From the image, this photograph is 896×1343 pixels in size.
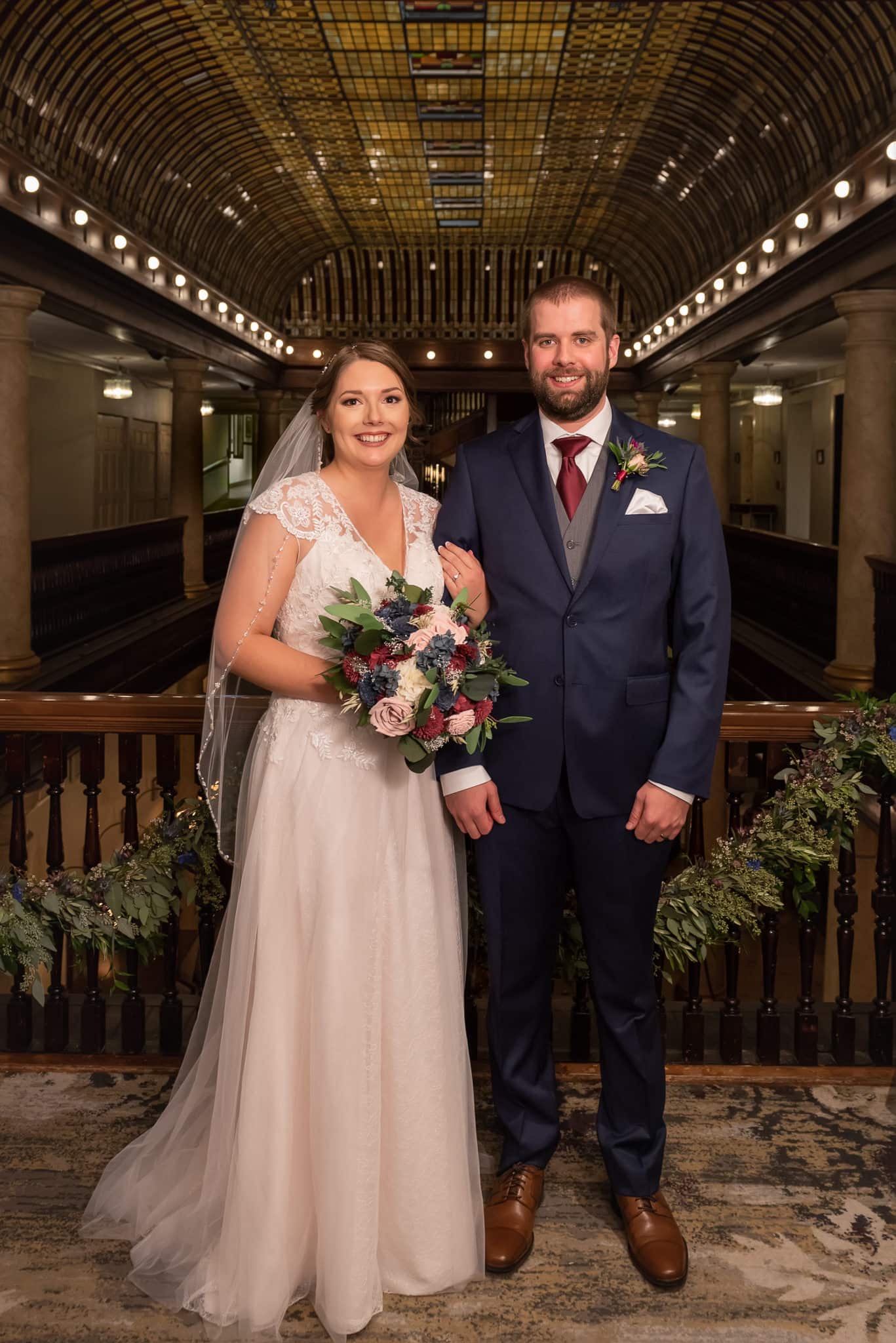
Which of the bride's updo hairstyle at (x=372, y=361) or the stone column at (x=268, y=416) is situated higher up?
the stone column at (x=268, y=416)

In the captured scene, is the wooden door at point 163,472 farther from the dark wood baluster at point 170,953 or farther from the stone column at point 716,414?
the dark wood baluster at point 170,953

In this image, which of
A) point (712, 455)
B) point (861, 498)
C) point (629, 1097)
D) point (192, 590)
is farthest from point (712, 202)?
point (629, 1097)

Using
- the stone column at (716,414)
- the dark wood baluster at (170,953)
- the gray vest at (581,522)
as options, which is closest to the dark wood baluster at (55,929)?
the dark wood baluster at (170,953)

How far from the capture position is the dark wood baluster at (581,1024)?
12.7 ft

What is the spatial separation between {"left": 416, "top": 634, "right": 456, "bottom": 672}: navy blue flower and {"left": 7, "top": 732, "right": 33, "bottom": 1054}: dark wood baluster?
5.97ft

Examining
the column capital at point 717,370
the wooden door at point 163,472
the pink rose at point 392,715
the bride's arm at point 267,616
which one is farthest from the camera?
the wooden door at point 163,472

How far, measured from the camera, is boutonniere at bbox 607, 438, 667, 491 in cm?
277

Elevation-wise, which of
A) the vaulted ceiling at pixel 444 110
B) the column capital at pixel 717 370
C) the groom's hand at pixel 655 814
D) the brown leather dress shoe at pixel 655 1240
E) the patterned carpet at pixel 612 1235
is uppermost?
the vaulted ceiling at pixel 444 110

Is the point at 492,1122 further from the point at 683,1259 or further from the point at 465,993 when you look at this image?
the point at 683,1259

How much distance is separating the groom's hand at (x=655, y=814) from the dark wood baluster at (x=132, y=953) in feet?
5.59

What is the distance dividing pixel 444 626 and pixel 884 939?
83.0 inches

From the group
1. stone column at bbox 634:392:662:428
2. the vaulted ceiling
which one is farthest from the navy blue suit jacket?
stone column at bbox 634:392:662:428

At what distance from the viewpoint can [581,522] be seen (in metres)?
2.85

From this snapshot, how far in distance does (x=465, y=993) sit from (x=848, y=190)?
871 centimetres
